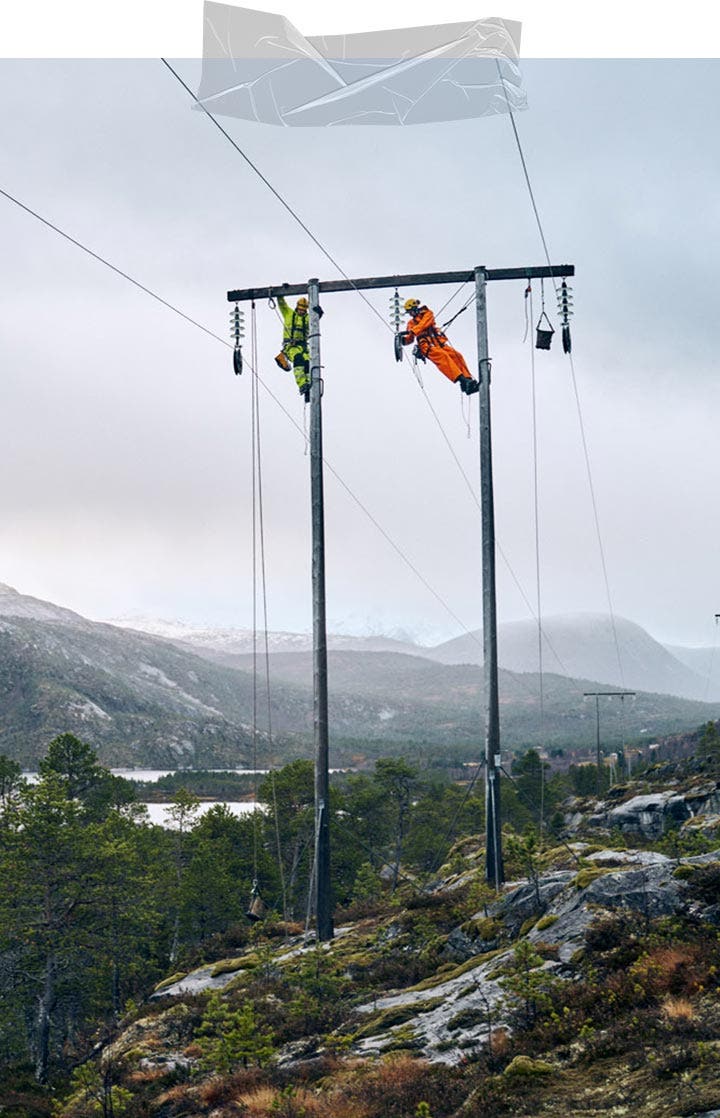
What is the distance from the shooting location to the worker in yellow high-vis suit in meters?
19.1

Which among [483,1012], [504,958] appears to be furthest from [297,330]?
[483,1012]

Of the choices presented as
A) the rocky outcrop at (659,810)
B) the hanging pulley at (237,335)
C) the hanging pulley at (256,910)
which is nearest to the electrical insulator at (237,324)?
the hanging pulley at (237,335)

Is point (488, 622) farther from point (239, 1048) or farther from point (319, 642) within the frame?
point (239, 1048)

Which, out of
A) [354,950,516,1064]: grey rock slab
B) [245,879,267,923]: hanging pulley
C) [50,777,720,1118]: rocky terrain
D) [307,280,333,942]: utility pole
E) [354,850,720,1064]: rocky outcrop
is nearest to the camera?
[50,777,720,1118]: rocky terrain

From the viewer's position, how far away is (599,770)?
76.2 meters

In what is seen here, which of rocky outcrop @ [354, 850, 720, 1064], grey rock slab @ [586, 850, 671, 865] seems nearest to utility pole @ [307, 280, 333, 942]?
rocky outcrop @ [354, 850, 720, 1064]

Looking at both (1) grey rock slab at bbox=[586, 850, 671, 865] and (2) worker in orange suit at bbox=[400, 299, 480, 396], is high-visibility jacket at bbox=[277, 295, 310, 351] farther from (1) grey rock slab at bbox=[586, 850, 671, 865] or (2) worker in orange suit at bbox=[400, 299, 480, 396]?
(1) grey rock slab at bbox=[586, 850, 671, 865]

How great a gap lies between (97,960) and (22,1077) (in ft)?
23.5

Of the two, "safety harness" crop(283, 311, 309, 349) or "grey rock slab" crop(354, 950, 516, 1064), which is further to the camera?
"safety harness" crop(283, 311, 309, 349)

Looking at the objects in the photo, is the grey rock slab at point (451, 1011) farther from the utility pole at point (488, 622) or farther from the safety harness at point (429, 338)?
the safety harness at point (429, 338)

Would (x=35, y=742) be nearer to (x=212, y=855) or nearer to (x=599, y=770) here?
(x=599, y=770)

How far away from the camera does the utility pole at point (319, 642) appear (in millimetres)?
17516

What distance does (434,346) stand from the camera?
19.5 m

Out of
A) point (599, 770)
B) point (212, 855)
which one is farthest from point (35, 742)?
point (212, 855)
